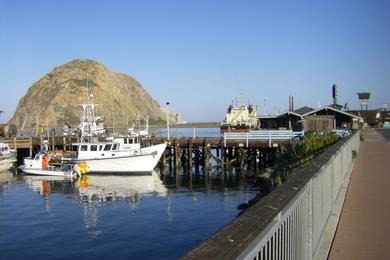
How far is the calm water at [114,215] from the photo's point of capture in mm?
17672

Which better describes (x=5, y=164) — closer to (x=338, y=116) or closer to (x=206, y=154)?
(x=206, y=154)

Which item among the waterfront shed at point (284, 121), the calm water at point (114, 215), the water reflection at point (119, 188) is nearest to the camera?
the calm water at point (114, 215)

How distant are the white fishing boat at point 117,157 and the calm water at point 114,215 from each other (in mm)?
3047

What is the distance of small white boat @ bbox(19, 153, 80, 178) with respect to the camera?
41875 millimetres

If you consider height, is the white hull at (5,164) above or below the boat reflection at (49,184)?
above

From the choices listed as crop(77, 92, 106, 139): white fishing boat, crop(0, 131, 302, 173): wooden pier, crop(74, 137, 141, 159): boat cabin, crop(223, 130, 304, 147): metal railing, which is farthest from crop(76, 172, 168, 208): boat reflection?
crop(223, 130, 304, 147): metal railing

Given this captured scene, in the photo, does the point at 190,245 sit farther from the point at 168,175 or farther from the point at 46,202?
the point at 168,175

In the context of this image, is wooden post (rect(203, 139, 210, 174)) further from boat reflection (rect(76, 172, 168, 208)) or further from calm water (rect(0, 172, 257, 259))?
boat reflection (rect(76, 172, 168, 208))

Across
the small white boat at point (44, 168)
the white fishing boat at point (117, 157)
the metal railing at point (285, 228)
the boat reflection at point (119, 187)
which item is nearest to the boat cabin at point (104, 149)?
the white fishing boat at point (117, 157)

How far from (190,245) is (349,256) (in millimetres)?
11263

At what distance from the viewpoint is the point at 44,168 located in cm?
→ 4353

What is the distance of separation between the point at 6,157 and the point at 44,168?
6.92m

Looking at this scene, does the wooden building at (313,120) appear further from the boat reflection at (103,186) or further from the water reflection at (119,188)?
the water reflection at (119,188)

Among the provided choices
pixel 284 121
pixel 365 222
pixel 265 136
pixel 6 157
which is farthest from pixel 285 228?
pixel 284 121
